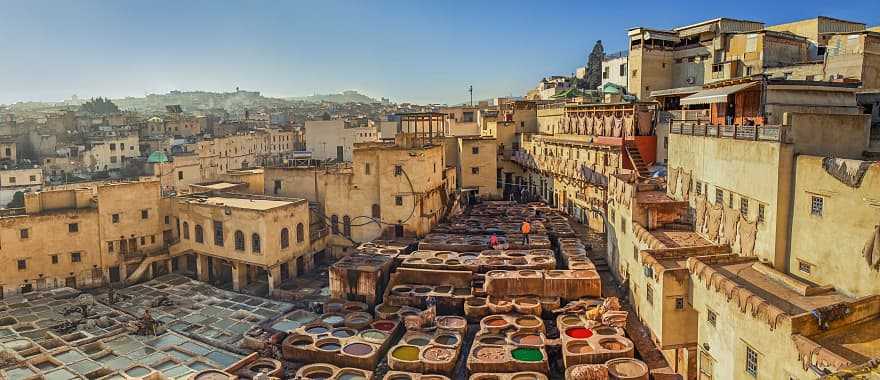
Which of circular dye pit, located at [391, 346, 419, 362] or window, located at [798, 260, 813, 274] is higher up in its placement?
window, located at [798, 260, 813, 274]

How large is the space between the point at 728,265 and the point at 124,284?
33658mm

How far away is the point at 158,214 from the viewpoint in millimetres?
39688

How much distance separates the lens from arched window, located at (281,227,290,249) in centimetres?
3556

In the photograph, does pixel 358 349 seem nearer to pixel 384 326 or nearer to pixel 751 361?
pixel 384 326

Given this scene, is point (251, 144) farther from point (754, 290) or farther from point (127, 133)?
point (754, 290)

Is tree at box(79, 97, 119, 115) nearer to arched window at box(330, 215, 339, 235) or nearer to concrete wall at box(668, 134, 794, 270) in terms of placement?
arched window at box(330, 215, 339, 235)

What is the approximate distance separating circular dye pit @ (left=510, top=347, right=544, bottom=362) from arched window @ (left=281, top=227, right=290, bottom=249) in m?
17.0

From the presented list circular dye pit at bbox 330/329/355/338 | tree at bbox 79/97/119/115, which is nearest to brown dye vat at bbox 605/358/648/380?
circular dye pit at bbox 330/329/355/338

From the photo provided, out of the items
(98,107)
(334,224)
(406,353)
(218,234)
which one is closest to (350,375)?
(406,353)

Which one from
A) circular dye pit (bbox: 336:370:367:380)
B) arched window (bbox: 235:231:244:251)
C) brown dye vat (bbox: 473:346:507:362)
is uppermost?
arched window (bbox: 235:231:244:251)

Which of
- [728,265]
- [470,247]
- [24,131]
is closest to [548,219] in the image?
[470,247]

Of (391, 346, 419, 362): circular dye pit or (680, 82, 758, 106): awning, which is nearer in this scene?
(391, 346, 419, 362): circular dye pit

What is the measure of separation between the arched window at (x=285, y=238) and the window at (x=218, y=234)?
3792 mm

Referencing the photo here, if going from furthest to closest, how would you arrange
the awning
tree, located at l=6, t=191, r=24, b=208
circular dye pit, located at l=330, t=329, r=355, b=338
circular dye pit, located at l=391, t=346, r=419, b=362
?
1. tree, located at l=6, t=191, r=24, b=208
2. circular dye pit, located at l=330, t=329, r=355, b=338
3. the awning
4. circular dye pit, located at l=391, t=346, r=419, b=362
